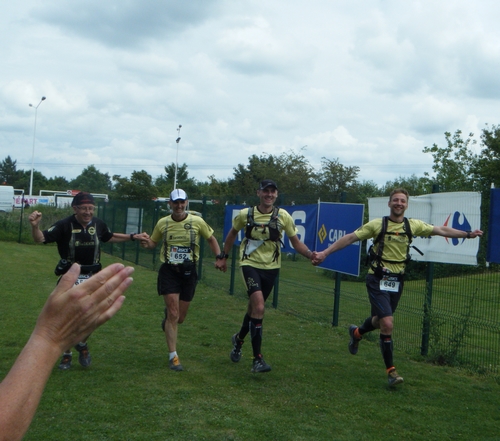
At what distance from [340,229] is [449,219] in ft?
7.54

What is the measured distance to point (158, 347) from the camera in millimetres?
8336

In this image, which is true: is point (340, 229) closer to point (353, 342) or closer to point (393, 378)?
point (353, 342)

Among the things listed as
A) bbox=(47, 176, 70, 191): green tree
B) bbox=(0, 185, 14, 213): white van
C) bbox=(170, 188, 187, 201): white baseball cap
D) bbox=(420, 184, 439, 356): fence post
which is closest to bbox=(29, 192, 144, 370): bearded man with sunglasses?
bbox=(170, 188, 187, 201): white baseball cap

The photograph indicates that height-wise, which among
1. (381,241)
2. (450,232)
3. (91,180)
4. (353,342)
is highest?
(91,180)

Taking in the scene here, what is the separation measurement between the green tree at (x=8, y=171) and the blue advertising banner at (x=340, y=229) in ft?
398

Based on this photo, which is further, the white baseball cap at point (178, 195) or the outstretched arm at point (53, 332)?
the white baseball cap at point (178, 195)

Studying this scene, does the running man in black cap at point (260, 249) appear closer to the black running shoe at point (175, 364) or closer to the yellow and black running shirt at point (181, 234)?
the yellow and black running shirt at point (181, 234)

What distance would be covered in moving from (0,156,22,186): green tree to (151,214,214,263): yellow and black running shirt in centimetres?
12276

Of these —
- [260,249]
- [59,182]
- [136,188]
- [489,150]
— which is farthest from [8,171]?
[260,249]

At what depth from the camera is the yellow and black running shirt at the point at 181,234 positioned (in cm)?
761

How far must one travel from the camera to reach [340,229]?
390 inches

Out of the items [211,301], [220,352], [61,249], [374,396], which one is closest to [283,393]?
[374,396]

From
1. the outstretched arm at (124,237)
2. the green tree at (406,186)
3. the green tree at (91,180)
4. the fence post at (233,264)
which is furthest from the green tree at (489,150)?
the green tree at (91,180)

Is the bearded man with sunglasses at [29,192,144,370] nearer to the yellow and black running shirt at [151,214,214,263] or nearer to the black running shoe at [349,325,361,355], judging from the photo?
the yellow and black running shirt at [151,214,214,263]
